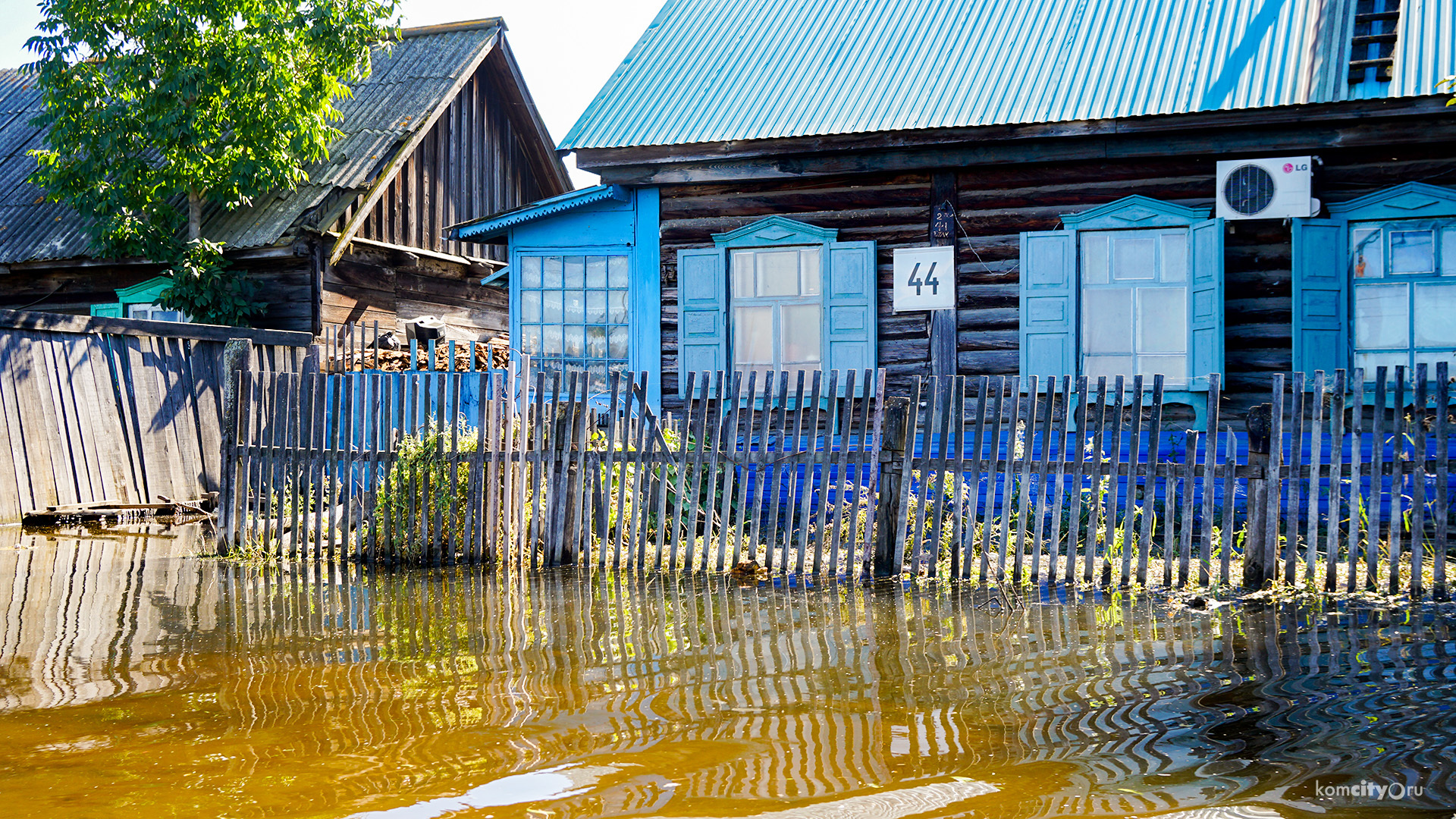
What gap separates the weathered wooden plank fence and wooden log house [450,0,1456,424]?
338 cm

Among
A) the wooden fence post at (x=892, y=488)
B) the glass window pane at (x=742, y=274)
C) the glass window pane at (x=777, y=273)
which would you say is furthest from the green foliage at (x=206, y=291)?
the wooden fence post at (x=892, y=488)

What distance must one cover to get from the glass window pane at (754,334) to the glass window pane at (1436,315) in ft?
17.2

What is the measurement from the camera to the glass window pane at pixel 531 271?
11516 mm

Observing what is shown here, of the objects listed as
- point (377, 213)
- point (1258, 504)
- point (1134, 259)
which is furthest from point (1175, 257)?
point (377, 213)

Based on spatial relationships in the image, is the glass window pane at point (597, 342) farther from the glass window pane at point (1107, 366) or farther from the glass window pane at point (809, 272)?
the glass window pane at point (1107, 366)

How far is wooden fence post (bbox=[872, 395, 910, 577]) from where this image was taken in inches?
265

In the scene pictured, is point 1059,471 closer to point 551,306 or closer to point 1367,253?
point 1367,253

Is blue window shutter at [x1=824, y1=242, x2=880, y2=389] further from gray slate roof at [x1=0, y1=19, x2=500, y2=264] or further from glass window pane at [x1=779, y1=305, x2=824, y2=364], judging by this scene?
gray slate roof at [x1=0, y1=19, x2=500, y2=264]

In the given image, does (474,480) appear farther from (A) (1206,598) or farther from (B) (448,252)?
(B) (448,252)

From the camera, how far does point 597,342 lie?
37.4 feet

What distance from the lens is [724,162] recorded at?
10.4 metres

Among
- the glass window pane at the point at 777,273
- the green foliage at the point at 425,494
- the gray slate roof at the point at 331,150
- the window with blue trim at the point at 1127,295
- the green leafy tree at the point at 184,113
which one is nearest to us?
the green foliage at the point at 425,494

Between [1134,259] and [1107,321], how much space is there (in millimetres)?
559

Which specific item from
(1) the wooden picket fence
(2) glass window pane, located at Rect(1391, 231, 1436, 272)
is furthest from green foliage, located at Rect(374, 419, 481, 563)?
(2) glass window pane, located at Rect(1391, 231, 1436, 272)
